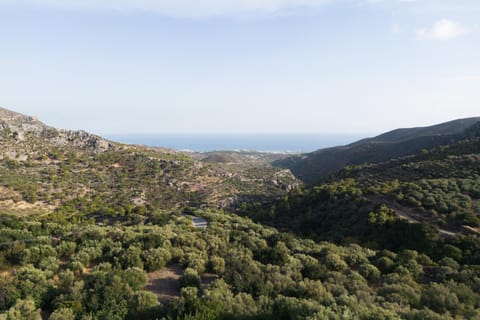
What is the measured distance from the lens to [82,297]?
961cm

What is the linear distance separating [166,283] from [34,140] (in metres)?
72.0

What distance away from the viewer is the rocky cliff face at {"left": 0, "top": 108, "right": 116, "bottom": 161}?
5781 centimetres

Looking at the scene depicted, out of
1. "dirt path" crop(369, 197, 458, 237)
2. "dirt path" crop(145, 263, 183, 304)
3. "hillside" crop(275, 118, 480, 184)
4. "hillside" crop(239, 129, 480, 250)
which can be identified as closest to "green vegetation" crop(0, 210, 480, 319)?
"dirt path" crop(145, 263, 183, 304)

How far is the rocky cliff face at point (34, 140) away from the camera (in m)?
57.8

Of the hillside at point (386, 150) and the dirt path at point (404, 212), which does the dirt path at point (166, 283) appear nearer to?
the dirt path at point (404, 212)

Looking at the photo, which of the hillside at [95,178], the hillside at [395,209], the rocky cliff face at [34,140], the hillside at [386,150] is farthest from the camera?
the hillside at [386,150]

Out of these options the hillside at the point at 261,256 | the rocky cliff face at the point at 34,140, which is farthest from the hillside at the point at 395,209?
the rocky cliff face at the point at 34,140

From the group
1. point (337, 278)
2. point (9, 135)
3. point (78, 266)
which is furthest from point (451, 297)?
point (9, 135)

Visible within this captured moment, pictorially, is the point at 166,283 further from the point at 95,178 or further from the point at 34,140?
the point at 34,140

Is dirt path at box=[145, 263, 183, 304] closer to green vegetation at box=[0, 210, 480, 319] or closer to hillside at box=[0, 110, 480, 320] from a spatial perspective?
hillside at box=[0, 110, 480, 320]

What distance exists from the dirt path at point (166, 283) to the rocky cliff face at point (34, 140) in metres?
60.0

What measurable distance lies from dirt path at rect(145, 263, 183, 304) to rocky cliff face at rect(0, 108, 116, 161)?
60.0 m

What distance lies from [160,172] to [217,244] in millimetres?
53027

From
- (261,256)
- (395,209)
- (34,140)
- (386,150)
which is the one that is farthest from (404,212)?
(386,150)
